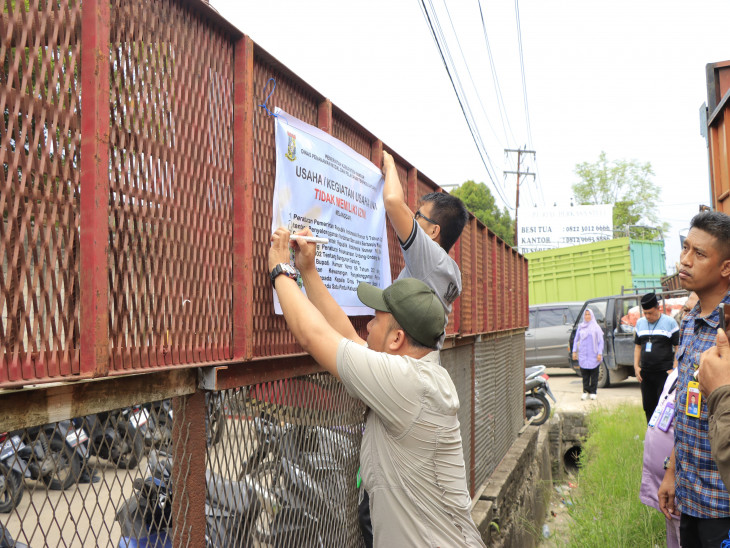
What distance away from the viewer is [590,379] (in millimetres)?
12586

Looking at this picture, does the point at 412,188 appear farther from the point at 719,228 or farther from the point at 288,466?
the point at 288,466

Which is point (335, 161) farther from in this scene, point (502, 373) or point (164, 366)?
point (502, 373)

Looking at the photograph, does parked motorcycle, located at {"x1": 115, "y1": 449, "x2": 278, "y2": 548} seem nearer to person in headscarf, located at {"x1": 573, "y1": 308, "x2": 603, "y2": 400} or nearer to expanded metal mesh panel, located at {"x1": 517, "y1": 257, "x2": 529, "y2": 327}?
expanded metal mesh panel, located at {"x1": 517, "y1": 257, "x2": 529, "y2": 327}

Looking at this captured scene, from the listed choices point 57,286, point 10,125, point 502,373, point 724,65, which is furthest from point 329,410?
point 502,373

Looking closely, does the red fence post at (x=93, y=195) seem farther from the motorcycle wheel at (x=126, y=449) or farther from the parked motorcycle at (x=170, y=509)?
the parked motorcycle at (x=170, y=509)

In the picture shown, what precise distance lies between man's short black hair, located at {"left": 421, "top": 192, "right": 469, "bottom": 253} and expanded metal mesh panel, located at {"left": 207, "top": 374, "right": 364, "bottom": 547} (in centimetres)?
93

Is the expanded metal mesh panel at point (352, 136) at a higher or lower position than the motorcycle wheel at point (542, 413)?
higher

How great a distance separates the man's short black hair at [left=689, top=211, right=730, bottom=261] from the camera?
2736 millimetres

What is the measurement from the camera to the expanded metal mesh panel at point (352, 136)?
114 inches

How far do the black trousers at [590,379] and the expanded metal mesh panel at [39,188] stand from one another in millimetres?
12378

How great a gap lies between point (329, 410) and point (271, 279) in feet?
3.08

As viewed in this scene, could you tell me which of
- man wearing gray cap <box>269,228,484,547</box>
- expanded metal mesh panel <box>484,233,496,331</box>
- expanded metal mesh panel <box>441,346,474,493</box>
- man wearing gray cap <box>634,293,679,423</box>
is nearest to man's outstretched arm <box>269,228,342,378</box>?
man wearing gray cap <box>269,228,484,547</box>

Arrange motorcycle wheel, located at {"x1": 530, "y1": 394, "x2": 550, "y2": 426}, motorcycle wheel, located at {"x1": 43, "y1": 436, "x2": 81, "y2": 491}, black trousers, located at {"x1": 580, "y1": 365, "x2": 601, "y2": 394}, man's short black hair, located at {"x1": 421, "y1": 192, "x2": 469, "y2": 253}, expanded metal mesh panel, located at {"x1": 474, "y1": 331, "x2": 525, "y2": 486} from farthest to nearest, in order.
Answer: black trousers, located at {"x1": 580, "y1": 365, "x2": 601, "y2": 394} → motorcycle wheel, located at {"x1": 530, "y1": 394, "x2": 550, "y2": 426} → expanded metal mesh panel, located at {"x1": 474, "y1": 331, "x2": 525, "y2": 486} → man's short black hair, located at {"x1": 421, "y1": 192, "x2": 469, "y2": 253} → motorcycle wheel, located at {"x1": 43, "y1": 436, "x2": 81, "y2": 491}

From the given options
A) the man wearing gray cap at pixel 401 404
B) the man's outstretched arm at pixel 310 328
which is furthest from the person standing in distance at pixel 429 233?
the man's outstretched arm at pixel 310 328
